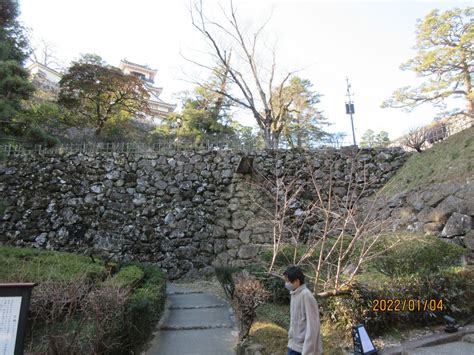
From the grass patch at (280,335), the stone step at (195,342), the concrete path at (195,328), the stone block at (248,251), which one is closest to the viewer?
the grass patch at (280,335)

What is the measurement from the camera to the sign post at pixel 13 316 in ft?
9.13

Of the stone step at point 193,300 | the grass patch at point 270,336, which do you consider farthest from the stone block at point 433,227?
the stone step at point 193,300

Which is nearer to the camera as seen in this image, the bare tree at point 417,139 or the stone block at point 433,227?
the stone block at point 433,227

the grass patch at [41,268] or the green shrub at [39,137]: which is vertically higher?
the green shrub at [39,137]

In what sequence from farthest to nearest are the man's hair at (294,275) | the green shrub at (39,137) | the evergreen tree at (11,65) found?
the green shrub at (39,137)
the evergreen tree at (11,65)
the man's hair at (294,275)

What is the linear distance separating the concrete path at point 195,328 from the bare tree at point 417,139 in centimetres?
850

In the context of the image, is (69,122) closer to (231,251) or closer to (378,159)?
(231,251)

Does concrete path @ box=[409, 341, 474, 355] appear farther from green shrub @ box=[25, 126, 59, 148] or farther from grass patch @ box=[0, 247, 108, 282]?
green shrub @ box=[25, 126, 59, 148]

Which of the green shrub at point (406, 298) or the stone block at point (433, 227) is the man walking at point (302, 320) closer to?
the green shrub at point (406, 298)

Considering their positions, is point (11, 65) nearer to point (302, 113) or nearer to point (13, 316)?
point (13, 316)
